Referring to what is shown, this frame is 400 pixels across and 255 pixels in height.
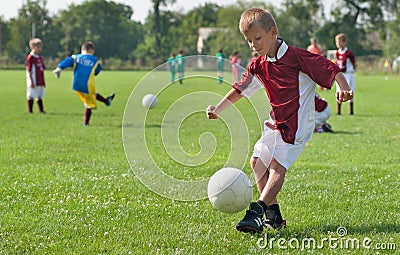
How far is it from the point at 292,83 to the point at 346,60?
12.6 meters

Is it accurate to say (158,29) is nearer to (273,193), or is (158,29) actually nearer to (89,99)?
(89,99)

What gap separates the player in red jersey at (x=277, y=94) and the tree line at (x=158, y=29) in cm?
6640

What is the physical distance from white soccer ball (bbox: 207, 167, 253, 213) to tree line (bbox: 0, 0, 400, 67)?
66.4 metres

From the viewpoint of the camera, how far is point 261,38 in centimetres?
479

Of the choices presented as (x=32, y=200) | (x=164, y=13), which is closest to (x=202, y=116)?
(x=32, y=200)

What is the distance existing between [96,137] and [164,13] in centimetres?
7834

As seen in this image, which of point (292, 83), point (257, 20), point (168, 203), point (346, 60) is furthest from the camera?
point (346, 60)

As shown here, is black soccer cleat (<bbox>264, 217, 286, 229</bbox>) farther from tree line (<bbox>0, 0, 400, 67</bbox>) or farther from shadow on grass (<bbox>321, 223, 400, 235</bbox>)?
tree line (<bbox>0, 0, 400, 67</bbox>)

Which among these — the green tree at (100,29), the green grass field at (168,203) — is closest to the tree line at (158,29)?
the green tree at (100,29)

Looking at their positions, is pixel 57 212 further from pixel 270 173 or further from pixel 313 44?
pixel 313 44

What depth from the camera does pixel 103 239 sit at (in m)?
4.77

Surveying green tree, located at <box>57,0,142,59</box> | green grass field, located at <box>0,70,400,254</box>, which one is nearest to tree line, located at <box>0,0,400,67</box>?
green tree, located at <box>57,0,142,59</box>

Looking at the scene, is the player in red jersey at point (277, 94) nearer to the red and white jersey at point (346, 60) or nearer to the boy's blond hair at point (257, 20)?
the boy's blond hair at point (257, 20)

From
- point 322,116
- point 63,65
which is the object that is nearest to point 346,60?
point 322,116
